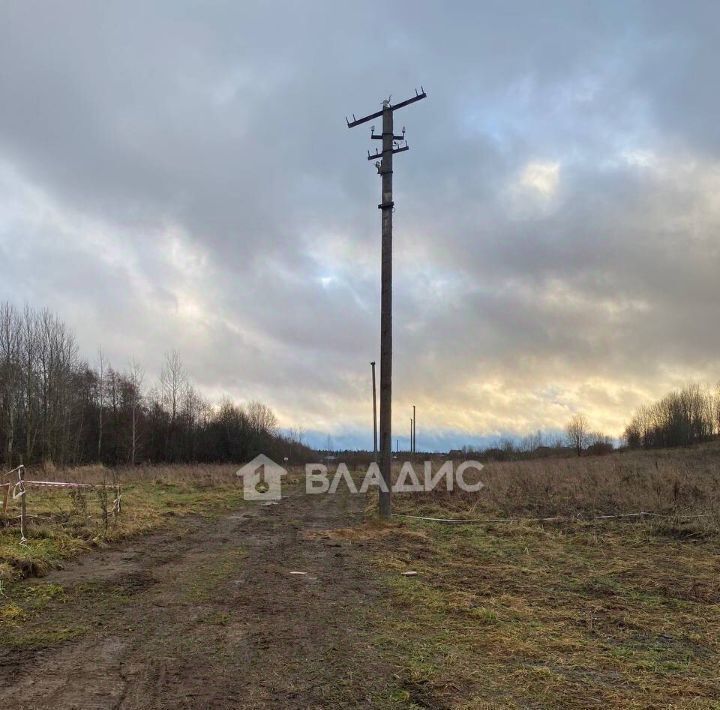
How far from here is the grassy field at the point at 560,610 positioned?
3949mm

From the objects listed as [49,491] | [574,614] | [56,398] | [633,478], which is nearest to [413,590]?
[574,614]

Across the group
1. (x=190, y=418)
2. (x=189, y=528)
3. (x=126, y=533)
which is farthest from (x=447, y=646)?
(x=190, y=418)

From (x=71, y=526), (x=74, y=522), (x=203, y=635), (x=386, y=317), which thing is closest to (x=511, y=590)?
(x=203, y=635)

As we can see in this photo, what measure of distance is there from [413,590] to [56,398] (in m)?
44.5

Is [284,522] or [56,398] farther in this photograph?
[56,398]

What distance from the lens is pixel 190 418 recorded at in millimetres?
61500

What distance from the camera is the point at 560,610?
19.6ft

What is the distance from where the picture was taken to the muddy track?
12.6 ft

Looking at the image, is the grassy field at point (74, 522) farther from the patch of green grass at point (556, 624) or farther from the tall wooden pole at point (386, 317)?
the tall wooden pole at point (386, 317)

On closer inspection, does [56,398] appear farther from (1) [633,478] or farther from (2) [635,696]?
(2) [635,696]

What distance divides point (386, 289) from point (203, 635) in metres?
9.74

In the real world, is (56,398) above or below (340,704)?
above

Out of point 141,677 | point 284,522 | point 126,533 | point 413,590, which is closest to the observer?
point 141,677

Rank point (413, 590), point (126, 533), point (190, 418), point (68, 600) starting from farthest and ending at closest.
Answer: point (190, 418) < point (126, 533) < point (413, 590) < point (68, 600)
